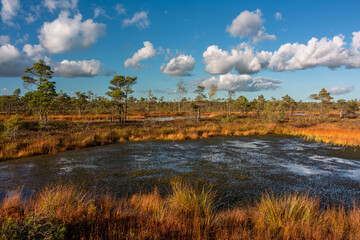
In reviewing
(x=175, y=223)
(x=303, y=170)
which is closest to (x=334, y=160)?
(x=303, y=170)

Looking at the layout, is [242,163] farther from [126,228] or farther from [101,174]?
[126,228]

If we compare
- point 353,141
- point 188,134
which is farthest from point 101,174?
point 353,141

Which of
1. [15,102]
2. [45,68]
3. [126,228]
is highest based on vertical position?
[45,68]

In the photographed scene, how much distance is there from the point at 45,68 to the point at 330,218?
3843 centimetres

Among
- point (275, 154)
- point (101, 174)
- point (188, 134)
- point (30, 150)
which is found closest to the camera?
point (101, 174)

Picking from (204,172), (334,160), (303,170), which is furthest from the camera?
(334,160)

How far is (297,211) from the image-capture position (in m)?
4.23

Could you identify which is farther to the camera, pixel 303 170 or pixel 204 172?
pixel 303 170

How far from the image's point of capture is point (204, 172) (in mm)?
9305

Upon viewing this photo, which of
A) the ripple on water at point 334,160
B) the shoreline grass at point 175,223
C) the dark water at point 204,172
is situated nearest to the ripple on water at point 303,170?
the dark water at point 204,172

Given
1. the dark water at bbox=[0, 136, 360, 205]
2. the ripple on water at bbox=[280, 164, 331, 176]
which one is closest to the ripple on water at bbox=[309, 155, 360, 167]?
the dark water at bbox=[0, 136, 360, 205]

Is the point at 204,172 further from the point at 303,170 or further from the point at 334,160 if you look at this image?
the point at 334,160

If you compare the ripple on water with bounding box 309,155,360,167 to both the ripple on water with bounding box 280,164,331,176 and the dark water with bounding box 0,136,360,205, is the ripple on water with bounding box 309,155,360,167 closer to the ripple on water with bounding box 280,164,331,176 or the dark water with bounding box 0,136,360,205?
the dark water with bounding box 0,136,360,205

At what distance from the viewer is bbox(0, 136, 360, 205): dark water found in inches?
287
